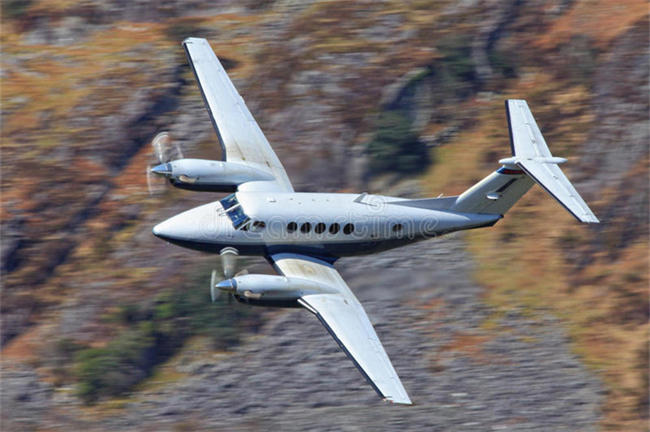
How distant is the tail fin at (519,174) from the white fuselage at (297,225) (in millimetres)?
1933

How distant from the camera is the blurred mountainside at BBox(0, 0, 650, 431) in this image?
35.2 m

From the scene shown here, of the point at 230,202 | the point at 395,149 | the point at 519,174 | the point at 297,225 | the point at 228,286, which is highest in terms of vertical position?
the point at 519,174

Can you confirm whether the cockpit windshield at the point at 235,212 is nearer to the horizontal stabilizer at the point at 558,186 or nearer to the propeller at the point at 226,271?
the propeller at the point at 226,271

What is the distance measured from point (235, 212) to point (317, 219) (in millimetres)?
2675

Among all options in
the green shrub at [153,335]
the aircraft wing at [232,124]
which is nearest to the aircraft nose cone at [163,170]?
the aircraft wing at [232,124]

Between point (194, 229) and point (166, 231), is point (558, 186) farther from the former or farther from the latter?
point (166, 231)

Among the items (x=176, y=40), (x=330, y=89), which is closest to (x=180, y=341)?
(x=330, y=89)

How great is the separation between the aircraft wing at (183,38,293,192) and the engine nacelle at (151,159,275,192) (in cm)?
38

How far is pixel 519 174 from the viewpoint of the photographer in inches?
1163

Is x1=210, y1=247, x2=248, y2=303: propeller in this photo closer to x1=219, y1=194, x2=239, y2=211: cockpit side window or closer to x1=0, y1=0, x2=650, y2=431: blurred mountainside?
x1=219, y1=194, x2=239, y2=211: cockpit side window

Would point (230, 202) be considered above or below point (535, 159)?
below

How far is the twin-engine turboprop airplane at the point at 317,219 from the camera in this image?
26.2 m

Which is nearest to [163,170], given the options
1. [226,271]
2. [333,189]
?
[226,271]

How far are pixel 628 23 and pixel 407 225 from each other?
23839 millimetres
